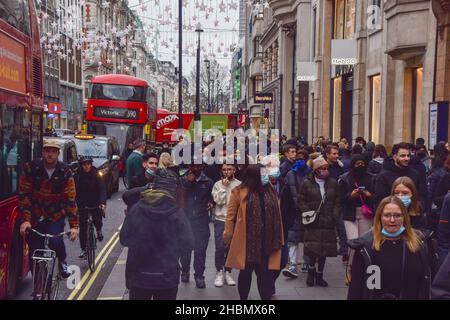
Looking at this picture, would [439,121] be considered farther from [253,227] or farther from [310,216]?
[253,227]

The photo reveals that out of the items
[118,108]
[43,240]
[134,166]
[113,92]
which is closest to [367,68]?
[118,108]

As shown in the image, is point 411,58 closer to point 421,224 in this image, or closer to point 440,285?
point 421,224

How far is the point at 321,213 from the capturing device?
7.66 metres

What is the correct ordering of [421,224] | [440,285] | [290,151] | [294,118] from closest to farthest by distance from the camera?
[440,285], [421,224], [290,151], [294,118]

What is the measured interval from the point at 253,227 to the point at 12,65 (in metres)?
3.34

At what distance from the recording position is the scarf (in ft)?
20.2

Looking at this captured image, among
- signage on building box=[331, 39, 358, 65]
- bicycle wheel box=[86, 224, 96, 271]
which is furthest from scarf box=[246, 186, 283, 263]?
signage on building box=[331, 39, 358, 65]

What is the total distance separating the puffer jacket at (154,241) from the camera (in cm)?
489

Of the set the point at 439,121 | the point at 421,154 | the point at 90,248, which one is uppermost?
the point at 439,121

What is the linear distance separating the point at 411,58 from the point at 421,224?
12.2 m

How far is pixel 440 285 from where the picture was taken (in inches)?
146

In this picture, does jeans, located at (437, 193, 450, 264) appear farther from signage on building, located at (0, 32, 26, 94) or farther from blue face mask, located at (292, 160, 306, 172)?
signage on building, located at (0, 32, 26, 94)

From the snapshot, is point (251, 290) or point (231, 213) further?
point (251, 290)
